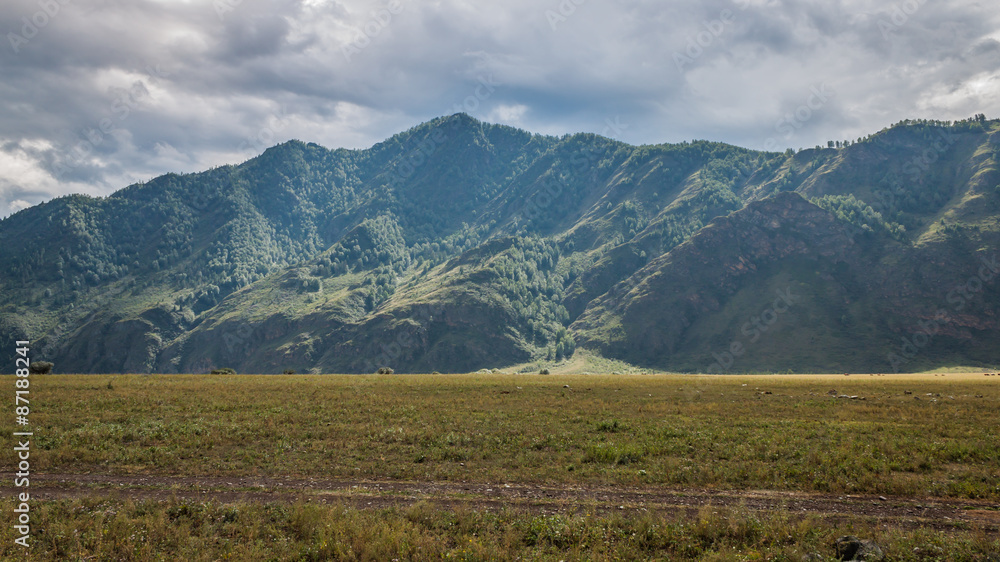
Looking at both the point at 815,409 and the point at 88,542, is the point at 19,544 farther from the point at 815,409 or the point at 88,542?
the point at 815,409

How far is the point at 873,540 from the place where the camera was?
13656 millimetres

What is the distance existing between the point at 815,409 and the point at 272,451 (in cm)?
3949

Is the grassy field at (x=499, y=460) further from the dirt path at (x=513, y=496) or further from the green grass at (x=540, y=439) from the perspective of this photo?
the dirt path at (x=513, y=496)

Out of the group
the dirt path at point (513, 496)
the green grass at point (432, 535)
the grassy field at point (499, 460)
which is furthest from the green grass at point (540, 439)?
the green grass at point (432, 535)

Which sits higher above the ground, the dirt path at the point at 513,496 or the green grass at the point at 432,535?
the green grass at the point at 432,535

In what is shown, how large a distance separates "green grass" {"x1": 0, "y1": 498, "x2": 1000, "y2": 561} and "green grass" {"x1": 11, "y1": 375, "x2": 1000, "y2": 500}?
4.99 m

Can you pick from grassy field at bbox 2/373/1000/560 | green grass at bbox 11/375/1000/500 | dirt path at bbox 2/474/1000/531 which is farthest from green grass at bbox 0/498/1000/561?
green grass at bbox 11/375/1000/500

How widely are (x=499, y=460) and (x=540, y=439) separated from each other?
13.9 ft

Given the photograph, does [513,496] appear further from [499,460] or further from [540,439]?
[540,439]

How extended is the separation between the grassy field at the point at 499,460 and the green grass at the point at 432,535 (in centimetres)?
7

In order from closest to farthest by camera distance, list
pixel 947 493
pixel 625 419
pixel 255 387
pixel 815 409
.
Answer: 1. pixel 947 493
2. pixel 625 419
3. pixel 815 409
4. pixel 255 387

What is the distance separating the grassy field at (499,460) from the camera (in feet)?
45.3

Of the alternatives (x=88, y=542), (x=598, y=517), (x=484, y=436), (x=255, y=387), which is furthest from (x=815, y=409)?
(x=255, y=387)

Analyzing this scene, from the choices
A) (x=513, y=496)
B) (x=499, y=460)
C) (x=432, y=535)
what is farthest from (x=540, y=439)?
(x=432, y=535)
